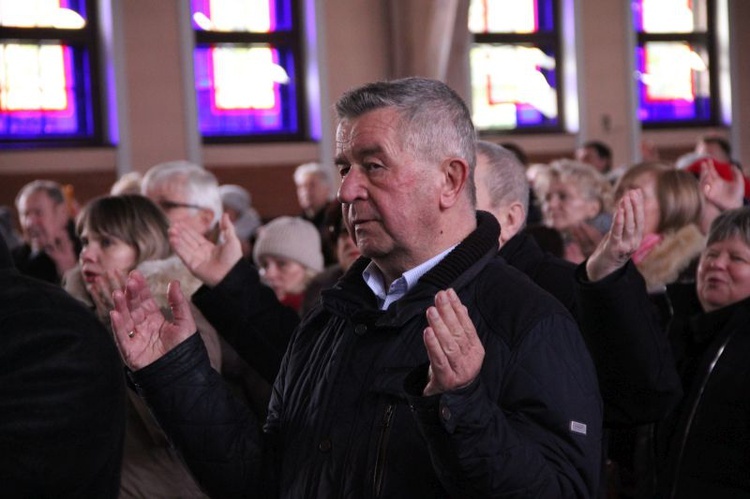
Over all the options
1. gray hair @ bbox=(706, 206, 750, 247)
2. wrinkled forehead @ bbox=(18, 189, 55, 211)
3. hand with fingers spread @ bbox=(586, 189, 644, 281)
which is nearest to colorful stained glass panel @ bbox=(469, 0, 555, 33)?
wrinkled forehead @ bbox=(18, 189, 55, 211)

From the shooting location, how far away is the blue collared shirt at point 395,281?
80.6 inches

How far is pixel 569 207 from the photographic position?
17.6ft

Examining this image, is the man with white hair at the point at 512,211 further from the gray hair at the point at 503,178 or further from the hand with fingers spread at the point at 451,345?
the hand with fingers spread at the point at 451,345

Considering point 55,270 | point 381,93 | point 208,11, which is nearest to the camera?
point 381,93

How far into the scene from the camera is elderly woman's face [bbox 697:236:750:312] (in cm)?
326

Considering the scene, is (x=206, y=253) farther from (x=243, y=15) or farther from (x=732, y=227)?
(x=243, y=15)

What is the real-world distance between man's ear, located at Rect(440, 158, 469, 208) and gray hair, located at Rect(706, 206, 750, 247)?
148 cm

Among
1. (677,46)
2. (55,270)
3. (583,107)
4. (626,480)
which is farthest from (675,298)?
(677,46)

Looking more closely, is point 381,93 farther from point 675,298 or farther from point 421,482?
point 675,298

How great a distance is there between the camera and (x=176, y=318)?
217 centimetres

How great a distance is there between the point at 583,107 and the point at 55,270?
23.0 feet

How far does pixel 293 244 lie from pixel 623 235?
8.96 feet

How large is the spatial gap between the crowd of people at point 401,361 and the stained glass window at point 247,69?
751 cm

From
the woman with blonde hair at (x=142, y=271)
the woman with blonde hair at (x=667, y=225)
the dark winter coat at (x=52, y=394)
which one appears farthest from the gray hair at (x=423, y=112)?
the woman with blonde hair at (x=667, y=225)
